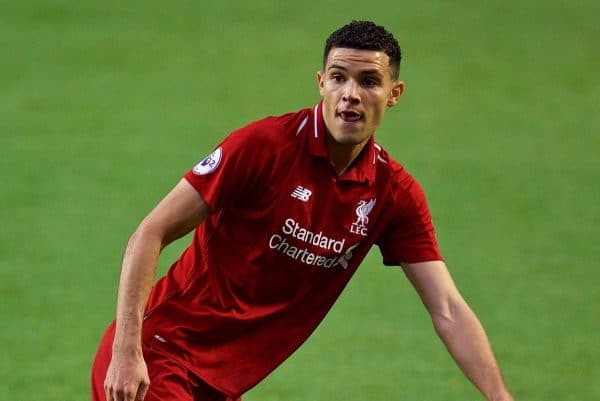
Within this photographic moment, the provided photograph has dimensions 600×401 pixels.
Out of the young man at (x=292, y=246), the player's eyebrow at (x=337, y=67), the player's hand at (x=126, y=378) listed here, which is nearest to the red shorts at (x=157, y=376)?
the young man at (x=292, y=246)

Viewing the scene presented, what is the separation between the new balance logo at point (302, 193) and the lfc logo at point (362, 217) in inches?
7.5

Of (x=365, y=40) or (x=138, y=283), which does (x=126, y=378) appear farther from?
(x=365, y=40)

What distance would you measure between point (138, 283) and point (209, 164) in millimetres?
446

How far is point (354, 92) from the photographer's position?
491 cm

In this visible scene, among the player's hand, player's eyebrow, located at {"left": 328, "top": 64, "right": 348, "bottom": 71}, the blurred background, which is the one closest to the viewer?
the player's hand

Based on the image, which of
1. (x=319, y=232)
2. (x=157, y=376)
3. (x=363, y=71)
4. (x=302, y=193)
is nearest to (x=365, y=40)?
(x=363, y=71)

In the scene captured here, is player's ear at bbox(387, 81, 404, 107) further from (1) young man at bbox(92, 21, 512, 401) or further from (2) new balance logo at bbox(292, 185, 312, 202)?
(2) new balance logo at bbox(292, 185, 312, 202)

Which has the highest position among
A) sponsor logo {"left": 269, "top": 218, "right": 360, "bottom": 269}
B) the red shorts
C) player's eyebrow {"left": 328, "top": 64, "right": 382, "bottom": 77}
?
player's eyebrow {"left": 328, "top": 64, "right": 382, "bottom": 77}

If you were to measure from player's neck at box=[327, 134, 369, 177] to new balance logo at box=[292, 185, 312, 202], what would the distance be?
0.14m

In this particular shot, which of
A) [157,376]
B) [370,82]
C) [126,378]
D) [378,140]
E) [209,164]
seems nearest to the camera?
[126,378]

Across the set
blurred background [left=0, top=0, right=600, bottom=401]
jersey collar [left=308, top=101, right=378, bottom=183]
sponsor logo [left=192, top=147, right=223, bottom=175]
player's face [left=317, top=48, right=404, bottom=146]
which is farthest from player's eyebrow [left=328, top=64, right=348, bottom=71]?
blurred background [left=0, top=0, right=600, bottom=401]

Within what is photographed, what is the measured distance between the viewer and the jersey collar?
4.91 m

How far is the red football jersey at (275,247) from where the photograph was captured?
4.87 metres

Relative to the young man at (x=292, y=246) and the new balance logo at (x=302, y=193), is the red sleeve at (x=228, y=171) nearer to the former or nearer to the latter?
the young man at (x=292, y=246)
